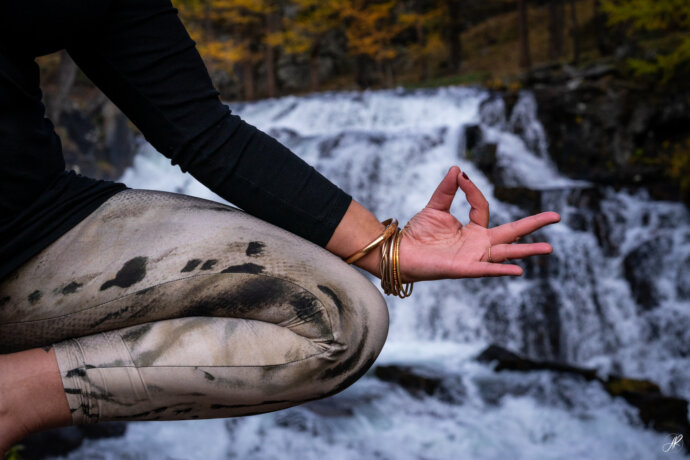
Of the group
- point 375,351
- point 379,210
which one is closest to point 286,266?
point 375,351

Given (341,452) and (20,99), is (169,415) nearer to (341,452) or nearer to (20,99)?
(20,99)

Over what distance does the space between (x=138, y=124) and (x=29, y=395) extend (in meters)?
0.66

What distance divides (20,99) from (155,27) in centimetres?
33

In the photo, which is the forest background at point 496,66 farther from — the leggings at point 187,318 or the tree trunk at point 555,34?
the leggings at point 187,318

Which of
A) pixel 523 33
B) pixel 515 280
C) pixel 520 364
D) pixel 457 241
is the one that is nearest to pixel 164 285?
pixel 457 241

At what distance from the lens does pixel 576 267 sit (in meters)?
6.57

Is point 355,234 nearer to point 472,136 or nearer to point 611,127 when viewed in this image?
point 472,136

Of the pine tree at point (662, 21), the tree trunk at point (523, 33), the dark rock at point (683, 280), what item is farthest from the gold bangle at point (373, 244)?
the tree trunk at point (523, 33)

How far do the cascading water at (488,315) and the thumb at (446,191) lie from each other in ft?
9.37

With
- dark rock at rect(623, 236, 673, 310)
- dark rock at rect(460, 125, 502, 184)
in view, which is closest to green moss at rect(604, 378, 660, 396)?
dark rock at rect(623, 236, 673, 310)

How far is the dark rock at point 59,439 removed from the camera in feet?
11.8

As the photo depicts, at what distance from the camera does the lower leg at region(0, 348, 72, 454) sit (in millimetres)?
1123

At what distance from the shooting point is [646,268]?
21.4 feet

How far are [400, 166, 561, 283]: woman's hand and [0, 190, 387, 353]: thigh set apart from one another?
0.58ft
